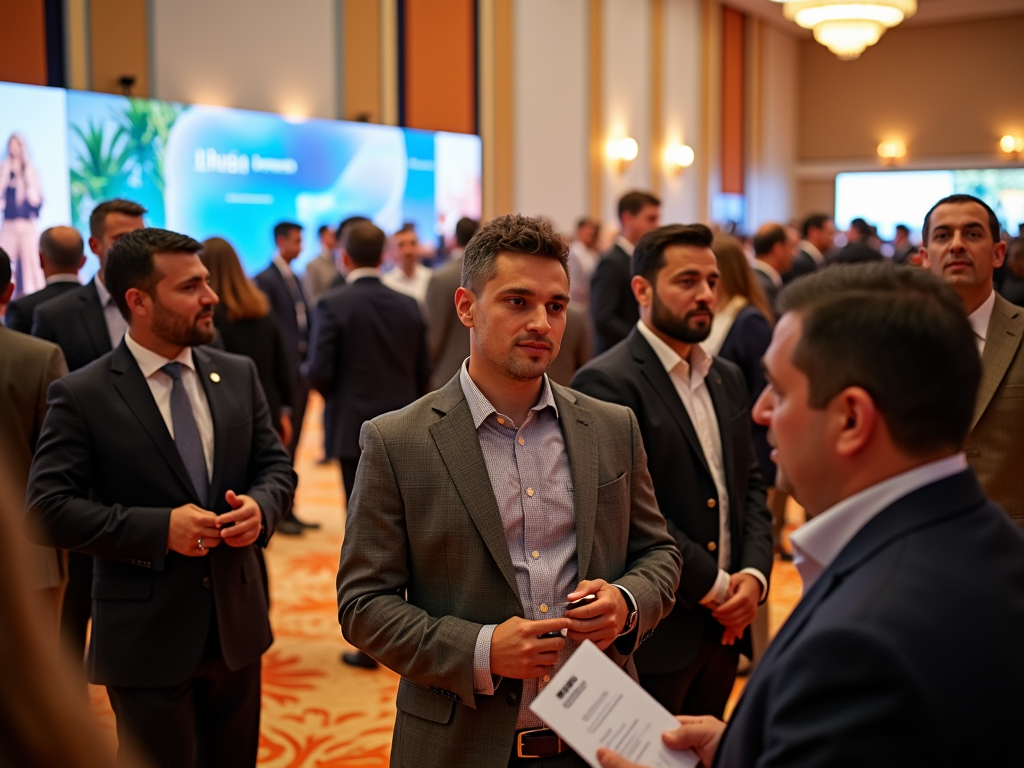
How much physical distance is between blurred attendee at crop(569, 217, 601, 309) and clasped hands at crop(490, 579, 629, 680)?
8.27 meters

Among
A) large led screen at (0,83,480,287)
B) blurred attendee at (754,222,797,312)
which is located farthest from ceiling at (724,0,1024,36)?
blurred attendee at (754,222,797,312)

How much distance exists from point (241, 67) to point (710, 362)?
7315 mm

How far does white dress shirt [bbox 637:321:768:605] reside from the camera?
2.76 meters

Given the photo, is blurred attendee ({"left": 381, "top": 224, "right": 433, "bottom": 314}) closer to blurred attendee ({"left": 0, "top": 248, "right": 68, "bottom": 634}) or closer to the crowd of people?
the crowd of people

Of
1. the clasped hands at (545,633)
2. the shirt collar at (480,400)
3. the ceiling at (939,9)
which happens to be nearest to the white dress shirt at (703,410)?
the shirt collar at (480,400)

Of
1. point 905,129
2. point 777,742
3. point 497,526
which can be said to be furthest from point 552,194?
point 777,742

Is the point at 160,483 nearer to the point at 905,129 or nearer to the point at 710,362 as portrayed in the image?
the point at 710,362

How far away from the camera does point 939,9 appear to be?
57.2 feet

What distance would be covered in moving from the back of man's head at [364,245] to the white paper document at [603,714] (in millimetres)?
3899

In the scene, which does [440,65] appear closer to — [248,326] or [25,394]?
[248,326]

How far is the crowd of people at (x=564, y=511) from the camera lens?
1108 mm

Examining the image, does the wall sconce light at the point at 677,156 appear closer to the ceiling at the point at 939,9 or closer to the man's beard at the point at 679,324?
the ceiling at the point at 939,9

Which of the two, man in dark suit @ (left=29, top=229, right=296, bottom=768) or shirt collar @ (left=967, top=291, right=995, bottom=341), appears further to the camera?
shirt collar @ (left=967, top=291, right=995, bottom=341)

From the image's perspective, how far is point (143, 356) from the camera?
8.62 ft
